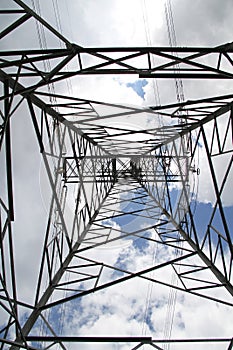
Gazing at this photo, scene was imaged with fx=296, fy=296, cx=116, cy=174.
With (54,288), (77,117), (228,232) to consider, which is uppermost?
(77,117)

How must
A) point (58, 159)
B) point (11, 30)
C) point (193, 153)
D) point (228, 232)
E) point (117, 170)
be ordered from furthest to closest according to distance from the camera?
point (117, 170) → point (193, 153) → point (58, 159) → point (228, 232) → point (11, 30)

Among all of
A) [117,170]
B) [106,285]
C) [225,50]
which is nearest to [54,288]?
[106,285]

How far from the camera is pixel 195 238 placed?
813 centimetres

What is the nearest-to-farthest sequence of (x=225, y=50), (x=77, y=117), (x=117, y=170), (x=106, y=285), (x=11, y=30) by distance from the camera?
(x=11, y=30) → (x=225, y=50) → (x=106, y=285) → (x=77, y=117) → (x=117, y=170)

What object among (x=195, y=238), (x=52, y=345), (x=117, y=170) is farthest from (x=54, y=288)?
(x=117, y=170)

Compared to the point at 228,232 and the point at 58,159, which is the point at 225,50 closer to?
the point at 228,232

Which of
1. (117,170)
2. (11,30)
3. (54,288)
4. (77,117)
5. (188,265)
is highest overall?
(11,30)

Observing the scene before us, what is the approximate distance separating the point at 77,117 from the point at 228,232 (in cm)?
553

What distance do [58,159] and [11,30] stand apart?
145 inches

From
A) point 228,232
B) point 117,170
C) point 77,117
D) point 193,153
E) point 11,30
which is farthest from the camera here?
point 117,170

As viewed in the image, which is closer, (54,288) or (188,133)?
(54,288)

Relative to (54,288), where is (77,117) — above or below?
above

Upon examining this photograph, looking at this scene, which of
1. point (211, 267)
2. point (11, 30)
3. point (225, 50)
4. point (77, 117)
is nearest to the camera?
point (11, 30)

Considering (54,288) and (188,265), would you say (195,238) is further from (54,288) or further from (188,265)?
(54,288)
